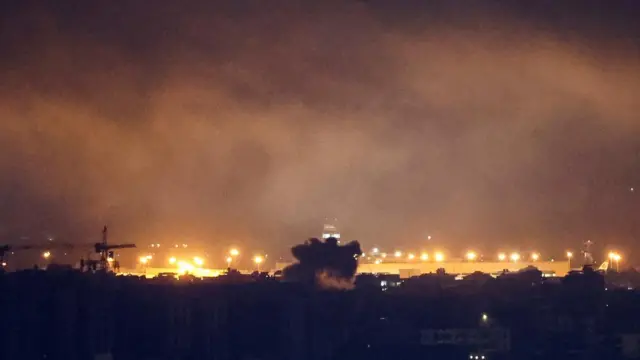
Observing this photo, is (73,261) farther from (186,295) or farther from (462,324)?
(462,324)

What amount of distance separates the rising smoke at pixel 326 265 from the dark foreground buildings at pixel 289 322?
599 centimetres

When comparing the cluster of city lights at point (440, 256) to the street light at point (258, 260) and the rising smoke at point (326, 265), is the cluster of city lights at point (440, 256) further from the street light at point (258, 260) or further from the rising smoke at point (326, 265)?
the rising smoke at point (326, 265)

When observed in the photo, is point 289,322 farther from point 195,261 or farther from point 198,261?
point 195,261

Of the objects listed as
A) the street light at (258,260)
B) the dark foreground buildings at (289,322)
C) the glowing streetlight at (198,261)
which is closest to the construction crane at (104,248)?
the glowing streetlight at (198,261)

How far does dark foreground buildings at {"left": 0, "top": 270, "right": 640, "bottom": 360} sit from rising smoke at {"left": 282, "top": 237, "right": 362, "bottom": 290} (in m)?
5.99

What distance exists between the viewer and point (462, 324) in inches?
2544

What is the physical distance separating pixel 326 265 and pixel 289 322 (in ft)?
66.8

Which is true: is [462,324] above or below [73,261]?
below

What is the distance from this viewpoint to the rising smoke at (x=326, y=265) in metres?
77.0

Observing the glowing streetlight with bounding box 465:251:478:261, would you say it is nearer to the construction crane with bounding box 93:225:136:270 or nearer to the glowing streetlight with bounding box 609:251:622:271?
the glowing streetlight with bounding box 609:251:622:271

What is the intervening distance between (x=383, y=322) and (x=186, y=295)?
1389 centimetres

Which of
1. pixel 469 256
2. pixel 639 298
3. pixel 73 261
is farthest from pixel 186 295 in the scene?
pixel 469 256

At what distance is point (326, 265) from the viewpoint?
80.5 metres

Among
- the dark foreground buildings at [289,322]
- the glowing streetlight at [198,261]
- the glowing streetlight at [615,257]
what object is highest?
the glowing streetlight at [198,261]
